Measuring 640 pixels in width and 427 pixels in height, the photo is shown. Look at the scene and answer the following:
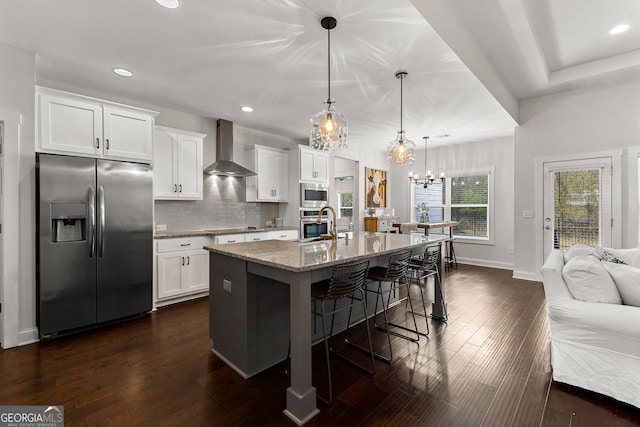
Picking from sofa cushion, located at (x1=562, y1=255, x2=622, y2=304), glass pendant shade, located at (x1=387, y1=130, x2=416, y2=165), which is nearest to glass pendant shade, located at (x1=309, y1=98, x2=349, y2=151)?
glass pendant shade, located at (x1=387, y1=130, x2=416, y2=165)

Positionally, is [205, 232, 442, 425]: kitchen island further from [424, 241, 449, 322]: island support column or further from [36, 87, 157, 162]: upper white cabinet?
[36, 87, 157, 162]: upper white cabinet

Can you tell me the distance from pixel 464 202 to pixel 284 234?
172 inches

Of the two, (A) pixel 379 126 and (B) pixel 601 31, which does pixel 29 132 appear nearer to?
(A) pixel 379 126

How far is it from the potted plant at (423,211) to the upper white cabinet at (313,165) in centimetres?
248

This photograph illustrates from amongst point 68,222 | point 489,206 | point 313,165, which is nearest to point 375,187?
point 313,165

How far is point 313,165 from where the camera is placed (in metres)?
5.57

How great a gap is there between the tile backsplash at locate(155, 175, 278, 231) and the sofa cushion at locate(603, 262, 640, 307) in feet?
15.3

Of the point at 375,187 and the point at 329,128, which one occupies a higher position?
the point at 329,128

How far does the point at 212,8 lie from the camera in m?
2.14

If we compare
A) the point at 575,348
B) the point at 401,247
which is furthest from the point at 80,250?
the point at 575,348

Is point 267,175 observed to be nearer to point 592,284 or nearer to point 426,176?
point 426,176

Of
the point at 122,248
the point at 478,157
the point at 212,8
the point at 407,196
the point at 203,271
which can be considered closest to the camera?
the point at 212,8

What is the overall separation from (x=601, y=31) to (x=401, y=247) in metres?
3.41

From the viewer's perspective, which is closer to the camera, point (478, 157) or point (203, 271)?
point (203, 271)
